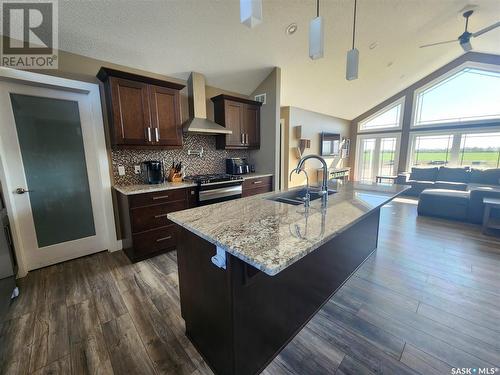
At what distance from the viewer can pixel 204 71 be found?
3.18 m

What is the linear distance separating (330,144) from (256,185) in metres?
4.28

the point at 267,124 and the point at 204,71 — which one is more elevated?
the point at 204,71

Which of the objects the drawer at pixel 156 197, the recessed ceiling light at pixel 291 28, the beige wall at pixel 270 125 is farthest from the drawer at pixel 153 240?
the recessed ceiling light at pixel 291 28

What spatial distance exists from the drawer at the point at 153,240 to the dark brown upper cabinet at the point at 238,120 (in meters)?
1.71

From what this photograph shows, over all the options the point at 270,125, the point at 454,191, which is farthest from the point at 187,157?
the point at 454,191

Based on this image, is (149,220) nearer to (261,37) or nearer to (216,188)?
→ (216,188)

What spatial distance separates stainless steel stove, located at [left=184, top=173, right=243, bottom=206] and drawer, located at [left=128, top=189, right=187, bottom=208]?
24 cm

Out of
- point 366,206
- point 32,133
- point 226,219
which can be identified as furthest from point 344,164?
point 32,133

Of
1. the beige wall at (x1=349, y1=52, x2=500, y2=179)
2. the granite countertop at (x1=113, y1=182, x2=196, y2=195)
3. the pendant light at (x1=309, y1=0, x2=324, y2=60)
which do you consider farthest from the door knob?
the beige wall at (x1=349, y1=52, x2=500, y2=179)

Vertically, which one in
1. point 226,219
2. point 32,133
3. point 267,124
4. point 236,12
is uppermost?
point 236,12

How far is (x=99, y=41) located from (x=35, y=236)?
2312 mm

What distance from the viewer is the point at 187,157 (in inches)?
134

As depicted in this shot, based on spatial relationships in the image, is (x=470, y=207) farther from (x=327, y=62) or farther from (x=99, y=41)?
(x=99, y=41)

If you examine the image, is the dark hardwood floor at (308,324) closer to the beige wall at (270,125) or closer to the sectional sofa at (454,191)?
the sectional sofa at (454,191)
